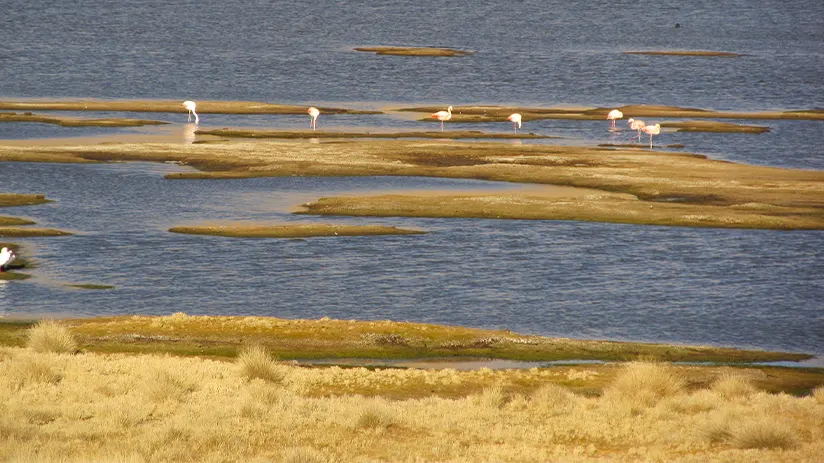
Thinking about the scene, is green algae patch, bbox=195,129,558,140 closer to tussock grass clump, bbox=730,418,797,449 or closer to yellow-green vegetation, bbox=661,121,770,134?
yellow-green vegetation, bbox=661,121,770,134

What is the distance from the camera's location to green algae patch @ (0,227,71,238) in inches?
1391

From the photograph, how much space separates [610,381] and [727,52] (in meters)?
100

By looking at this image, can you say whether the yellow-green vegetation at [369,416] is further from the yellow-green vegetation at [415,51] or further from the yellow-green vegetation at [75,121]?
the yellow-green vegetation at [415,51]

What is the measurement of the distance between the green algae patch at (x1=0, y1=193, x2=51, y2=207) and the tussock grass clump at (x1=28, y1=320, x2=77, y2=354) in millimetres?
19060

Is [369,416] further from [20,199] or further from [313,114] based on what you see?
[313,114]

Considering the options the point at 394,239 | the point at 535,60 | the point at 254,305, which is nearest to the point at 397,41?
the point at 535,60

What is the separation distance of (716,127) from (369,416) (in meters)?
50.0

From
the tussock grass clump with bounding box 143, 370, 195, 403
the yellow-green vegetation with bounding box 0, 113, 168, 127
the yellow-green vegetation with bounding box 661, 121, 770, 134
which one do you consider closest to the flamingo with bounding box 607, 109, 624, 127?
the yellow-green vegetation with bounding box 661, 121, 770, 134

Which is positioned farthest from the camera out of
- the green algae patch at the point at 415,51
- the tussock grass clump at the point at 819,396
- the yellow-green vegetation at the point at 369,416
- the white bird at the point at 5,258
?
the green algae patch at the point at 415,51

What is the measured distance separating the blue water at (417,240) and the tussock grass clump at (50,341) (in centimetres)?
513

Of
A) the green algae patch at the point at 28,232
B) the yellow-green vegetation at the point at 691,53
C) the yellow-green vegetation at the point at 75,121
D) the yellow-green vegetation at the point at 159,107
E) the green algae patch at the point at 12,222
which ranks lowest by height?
the green algae patch at the point at 28,232

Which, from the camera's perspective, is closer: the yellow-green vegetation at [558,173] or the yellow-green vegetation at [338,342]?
the yellow-green vegetation at [338,342]

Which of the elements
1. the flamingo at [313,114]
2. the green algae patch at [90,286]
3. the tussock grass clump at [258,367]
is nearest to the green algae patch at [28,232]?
the green algae patch at [90,286]

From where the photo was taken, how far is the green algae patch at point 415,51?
108613 millimetres
